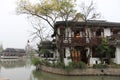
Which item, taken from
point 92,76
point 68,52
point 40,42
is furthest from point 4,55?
point 92,76

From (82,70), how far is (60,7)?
7.07 meters

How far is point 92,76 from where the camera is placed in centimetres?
2261

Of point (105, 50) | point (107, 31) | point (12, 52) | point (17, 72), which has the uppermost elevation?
point (107, 31)

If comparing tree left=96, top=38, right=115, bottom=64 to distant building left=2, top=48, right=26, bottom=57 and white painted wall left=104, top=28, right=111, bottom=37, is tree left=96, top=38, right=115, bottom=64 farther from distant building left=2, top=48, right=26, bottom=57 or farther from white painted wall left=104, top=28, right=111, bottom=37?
distant building left=2, top=48, right=26, bottom=57

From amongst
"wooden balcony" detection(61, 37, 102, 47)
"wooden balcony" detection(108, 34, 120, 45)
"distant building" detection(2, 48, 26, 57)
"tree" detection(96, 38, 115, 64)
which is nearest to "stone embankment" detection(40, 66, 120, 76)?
"tree" detection(96, 38, 115, 64)

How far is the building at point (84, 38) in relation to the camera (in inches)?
1054

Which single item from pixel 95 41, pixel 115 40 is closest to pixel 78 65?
pixel 95 41

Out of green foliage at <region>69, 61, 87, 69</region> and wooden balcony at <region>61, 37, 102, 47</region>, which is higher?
wooden balcony at <region>61, 37, 102, 47</region>

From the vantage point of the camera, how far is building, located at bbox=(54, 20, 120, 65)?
2677cm

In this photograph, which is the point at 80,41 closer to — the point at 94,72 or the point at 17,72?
the point at 94,72

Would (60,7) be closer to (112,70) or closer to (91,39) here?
(91,39)

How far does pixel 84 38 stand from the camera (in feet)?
88.7

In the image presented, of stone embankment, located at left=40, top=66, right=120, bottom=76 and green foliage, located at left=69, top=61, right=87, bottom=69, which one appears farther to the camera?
green foliage, located at left=69, top=61, right=87, bottom=69

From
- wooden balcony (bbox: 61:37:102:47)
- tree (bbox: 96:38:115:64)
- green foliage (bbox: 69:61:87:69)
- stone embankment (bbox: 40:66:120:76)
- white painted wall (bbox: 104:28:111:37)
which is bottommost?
stone embankment (bbox: 40:66:120:76)
